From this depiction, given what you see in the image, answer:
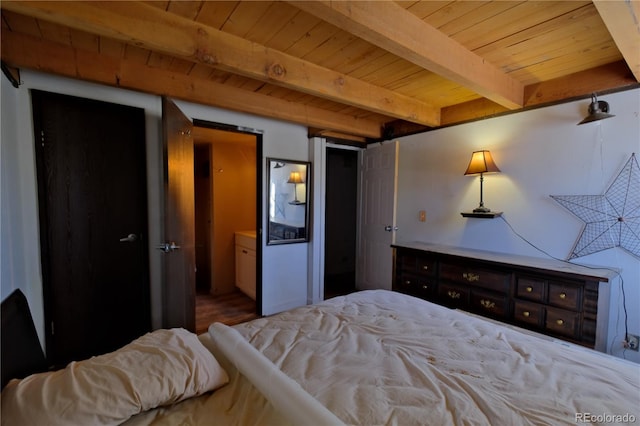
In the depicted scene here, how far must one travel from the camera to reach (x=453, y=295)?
98.5 inches

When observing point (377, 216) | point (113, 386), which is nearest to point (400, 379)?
point (113, 386)

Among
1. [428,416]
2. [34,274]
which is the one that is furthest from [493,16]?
[34,274]

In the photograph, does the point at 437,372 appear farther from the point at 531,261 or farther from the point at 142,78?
the point at 142,78

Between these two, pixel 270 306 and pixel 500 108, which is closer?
pixel 500 108

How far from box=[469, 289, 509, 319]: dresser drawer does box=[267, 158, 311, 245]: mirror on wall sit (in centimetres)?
182

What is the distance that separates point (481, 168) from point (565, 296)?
3.90 feet

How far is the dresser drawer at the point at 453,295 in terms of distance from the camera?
2430mm

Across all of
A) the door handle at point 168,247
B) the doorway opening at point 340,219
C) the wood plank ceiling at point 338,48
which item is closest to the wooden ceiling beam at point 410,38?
the wood plank ceiling at point 338,48

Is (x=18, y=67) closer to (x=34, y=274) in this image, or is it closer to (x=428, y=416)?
(x=34, y=274)

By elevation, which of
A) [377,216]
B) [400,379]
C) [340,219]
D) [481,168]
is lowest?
Answer: [400,379]

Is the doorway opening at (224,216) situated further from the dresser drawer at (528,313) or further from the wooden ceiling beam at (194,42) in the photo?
the dresser drawer at (528,313)

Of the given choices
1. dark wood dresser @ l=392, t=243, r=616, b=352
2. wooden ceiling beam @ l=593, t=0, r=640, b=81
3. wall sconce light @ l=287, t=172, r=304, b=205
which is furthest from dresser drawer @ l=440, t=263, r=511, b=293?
wall sconce light @ l=287, t=172, r=304, b=205

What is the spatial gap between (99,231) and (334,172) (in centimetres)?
313

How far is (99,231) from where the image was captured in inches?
87.0
